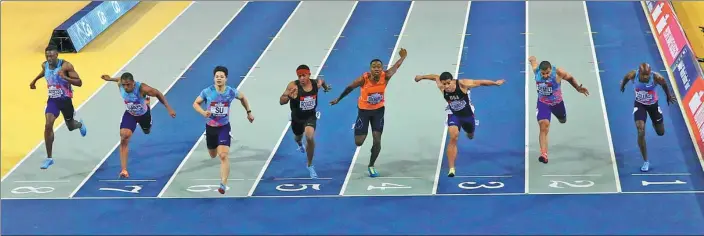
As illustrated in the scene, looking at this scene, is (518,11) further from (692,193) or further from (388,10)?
(692,193)

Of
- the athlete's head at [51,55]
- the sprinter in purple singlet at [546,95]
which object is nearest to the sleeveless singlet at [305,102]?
the sprinter in purple singlet at [546,95]

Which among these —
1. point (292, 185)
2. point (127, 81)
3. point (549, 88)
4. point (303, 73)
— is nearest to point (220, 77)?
point (303, 73)

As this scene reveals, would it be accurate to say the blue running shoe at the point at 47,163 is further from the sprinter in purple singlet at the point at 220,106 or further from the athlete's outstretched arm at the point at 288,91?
the athlete's outstretched arm at the point at 288,91

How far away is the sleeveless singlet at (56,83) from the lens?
1883 centimetres

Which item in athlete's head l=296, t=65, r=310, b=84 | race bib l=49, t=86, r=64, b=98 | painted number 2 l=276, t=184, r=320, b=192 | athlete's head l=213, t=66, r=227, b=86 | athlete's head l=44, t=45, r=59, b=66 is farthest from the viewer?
race bib l=49, t=86, r=64, b=98

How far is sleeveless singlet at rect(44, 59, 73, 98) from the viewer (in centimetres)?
1883

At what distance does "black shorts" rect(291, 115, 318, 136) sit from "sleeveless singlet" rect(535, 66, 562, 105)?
10.3 ft

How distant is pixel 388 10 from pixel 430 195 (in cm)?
1100

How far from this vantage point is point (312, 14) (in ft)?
91.5

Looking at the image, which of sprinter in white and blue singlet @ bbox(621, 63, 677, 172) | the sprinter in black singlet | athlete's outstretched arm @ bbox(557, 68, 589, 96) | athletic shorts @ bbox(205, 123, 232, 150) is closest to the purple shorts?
athlete's outstretched arm @ bbox(557, 68, 589, 96)

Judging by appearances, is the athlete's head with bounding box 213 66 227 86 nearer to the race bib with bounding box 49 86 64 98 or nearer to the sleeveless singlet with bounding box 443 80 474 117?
the race bib with bounding box 49 86 64 98

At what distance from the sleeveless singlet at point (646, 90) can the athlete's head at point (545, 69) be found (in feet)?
3.87

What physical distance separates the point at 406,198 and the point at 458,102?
4.91ft

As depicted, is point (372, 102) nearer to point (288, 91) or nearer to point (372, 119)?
point (372, 119)
